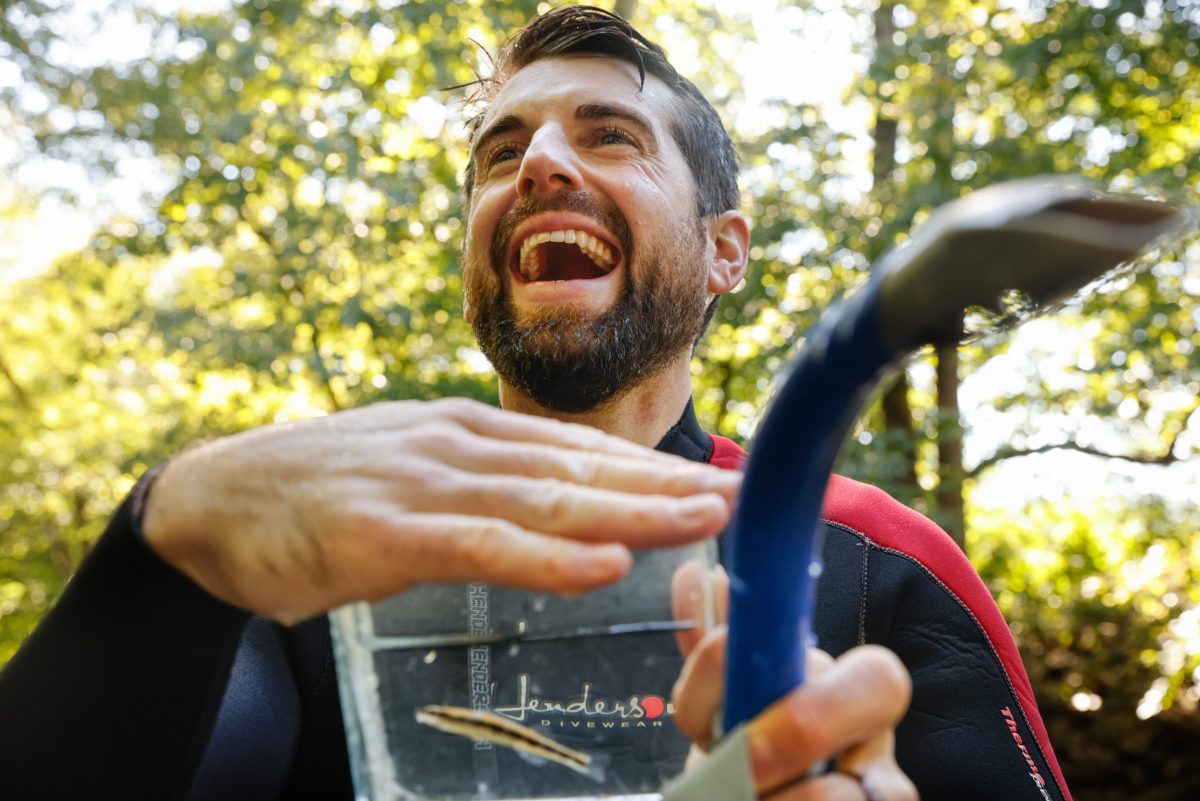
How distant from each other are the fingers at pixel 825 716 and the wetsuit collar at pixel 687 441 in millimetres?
1351

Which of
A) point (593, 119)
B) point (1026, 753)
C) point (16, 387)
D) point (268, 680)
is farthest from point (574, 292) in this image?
point (16, 387)

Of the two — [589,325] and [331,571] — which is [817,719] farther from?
[589,325]

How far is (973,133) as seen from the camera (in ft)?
22.3

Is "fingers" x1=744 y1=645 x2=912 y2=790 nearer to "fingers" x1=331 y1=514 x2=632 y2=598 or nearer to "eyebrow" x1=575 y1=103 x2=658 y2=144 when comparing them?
"fingers" x1=331 y1=514 x2=632 y2=598

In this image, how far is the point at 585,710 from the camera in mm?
823

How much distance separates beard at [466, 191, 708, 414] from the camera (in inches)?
75.0

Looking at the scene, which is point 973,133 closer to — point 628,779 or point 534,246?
point 534,246

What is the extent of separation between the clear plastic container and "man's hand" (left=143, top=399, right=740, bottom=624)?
2.8 inches

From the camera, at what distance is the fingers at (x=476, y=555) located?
69cm

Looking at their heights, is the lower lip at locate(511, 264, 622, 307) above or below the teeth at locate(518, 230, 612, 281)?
below

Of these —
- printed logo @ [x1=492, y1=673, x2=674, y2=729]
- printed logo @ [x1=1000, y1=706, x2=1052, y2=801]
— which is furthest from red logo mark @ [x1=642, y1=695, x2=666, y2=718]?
printed logo @ [x1=1000, y1=706, x2=1052, y2=801]

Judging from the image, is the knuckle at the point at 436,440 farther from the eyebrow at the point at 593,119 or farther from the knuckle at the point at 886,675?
the eyebrow at the point at 593,119

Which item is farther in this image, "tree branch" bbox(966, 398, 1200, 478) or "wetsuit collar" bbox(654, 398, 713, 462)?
"tree branch" bbox(966, 398, 1200, 478)

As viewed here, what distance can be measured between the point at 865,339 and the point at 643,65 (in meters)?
1.81
